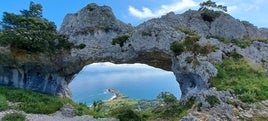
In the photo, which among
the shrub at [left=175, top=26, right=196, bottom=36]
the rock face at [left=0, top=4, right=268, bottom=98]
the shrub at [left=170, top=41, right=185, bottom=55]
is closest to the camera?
the shrub at [left=170, top=41, right=185, bottom=55]

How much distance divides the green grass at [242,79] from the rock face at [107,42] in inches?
162

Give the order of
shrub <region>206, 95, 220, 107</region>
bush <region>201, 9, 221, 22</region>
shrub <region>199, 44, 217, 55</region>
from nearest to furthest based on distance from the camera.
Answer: shrub <region>206, 95, 220, 107</region>, shrub <region>199, 44, 217, 55</region>, bush <region>201, 9, 221, 22</region>

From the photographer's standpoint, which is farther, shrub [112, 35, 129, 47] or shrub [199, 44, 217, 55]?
shrub [112, 35, 129, 47]

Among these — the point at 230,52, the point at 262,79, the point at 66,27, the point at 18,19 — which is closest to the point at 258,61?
the point at 230,52

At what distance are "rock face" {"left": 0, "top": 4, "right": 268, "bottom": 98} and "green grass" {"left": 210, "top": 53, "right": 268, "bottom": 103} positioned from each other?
13.5 ft

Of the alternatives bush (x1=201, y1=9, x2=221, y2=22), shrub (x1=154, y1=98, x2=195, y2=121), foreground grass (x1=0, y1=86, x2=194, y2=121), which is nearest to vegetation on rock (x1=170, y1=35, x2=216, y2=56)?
foreground grass (x1=0, y1=86, x2=194, y2=121)

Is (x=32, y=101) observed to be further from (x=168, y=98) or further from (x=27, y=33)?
(x=168, y=98)

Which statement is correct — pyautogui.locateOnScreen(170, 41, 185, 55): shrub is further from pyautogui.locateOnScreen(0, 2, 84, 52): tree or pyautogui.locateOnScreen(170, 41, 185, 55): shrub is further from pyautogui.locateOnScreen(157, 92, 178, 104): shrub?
pyautogui.locateOnScreen(0, 2, 84, 52): tree

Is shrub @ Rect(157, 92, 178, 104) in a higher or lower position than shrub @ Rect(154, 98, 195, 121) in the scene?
higher

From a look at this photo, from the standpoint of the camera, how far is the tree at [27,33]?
30750 mm

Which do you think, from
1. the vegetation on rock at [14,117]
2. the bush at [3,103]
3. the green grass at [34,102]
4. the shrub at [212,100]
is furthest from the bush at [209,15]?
the bush at [3,103]

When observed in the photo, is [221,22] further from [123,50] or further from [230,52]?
[123,50]

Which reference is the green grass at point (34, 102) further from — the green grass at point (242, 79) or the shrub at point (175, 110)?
the green grass at point (242, 79)

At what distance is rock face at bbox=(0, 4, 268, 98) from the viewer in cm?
3106
